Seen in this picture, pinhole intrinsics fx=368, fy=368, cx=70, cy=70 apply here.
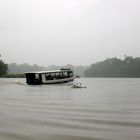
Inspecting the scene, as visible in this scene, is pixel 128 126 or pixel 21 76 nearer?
pixel 128 126

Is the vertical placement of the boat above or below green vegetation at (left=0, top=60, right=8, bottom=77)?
below

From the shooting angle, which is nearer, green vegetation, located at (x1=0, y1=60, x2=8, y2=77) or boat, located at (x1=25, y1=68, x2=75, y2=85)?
boat, located at (x1=25, y1=68, x2=75, y2=85)

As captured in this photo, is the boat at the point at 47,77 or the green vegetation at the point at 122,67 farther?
the green vegetation at the point at 122,67

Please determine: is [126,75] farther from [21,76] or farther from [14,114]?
[14,114]

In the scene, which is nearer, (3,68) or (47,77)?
(47,77)

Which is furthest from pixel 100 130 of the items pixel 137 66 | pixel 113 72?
pixel 113 72

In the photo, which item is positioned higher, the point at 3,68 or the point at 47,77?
the point at 3,68

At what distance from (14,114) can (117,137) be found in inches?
280

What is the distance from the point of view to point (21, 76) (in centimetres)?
12325

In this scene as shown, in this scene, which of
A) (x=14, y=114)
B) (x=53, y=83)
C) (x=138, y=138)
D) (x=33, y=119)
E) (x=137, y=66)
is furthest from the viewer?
(x=137, y=66)

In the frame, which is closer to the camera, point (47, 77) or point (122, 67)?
point (47, 77)

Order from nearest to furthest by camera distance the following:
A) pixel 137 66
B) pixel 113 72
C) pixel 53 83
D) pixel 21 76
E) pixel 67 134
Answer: pixel 67 134
pixel 53 83
pixel 21 76
pixel 137 66
pixel 113 72

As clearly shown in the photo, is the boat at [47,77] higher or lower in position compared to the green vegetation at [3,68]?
lower

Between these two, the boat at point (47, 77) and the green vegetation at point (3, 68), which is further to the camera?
the green vegetation at point (3, 68)
